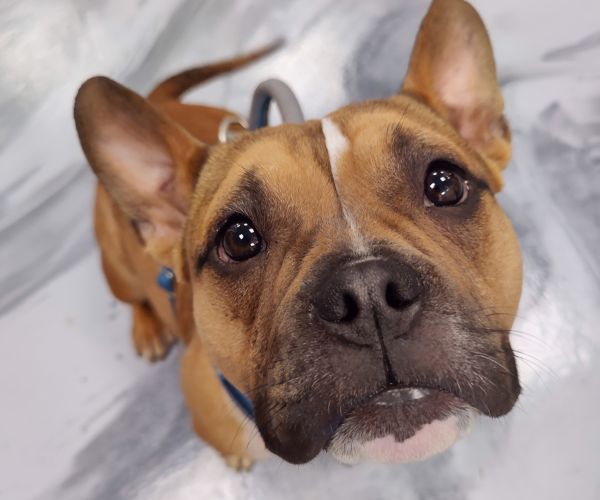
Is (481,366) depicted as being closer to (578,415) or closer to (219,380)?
(219,380)

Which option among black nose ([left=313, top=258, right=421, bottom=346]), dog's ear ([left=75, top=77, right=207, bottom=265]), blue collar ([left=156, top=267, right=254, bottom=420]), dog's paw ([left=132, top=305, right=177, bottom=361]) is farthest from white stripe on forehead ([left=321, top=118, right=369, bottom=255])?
dog's paw ([left=132, top=305, right=177, bottom=361])

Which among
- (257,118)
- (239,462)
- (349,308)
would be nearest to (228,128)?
(257,118)

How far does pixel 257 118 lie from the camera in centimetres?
291

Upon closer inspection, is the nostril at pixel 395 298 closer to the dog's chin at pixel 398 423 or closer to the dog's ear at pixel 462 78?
the dog's chin at pixel 398 423

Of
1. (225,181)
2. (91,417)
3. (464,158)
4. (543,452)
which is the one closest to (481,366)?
(464,158)

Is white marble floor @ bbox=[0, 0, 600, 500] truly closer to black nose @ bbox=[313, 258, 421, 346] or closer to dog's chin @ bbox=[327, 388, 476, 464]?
dog's chin @ bbox=[327, 388, 476, 464]

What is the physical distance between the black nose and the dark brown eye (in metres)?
0.46

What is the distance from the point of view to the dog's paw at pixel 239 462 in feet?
9.43

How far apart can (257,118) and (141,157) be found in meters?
0.76

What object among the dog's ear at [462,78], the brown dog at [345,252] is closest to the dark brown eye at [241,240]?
the brown dog at [345,252]

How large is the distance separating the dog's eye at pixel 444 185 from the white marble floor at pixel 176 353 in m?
0.91

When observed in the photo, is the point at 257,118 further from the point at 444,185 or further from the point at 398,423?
the point at 398,423

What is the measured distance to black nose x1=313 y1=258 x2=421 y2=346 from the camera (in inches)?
57.2

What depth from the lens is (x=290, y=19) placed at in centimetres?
430
